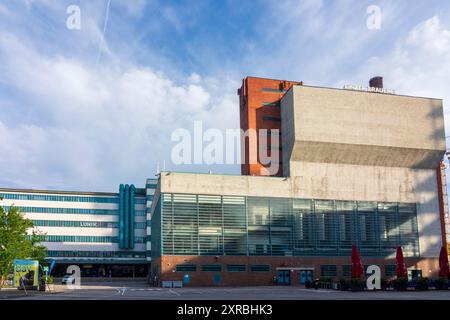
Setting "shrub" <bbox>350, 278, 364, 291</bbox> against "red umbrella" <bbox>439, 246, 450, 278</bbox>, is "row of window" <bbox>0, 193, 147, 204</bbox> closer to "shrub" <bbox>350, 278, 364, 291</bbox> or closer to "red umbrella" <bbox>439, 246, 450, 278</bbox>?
"shrub" <bbox>350, 278, 364, 291</bbox>

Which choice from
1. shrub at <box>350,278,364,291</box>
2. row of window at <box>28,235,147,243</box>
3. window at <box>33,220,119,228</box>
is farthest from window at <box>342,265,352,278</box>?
window at <box>33,220,119,228</box>

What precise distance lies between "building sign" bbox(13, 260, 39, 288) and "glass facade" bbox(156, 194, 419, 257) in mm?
18937

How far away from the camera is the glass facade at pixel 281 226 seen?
2645 inches

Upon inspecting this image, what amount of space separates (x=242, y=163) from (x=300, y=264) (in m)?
21.3

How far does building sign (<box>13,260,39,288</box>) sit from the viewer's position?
48134 mm

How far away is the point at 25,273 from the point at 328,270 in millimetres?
42379

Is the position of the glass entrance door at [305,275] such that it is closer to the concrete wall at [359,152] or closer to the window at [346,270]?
the window at [346,270]

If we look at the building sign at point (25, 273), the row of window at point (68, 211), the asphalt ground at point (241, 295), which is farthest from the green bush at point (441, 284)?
the row of window at point (68, 211)

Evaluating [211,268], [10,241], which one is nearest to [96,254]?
[211,268]

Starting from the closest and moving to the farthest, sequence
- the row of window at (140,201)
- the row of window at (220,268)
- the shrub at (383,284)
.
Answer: the shrub at (383,284)
the row of window at (220,268)
the row of window at (140,201)

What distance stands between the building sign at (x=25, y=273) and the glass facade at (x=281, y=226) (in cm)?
1894

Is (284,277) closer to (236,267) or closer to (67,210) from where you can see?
(236,267)
